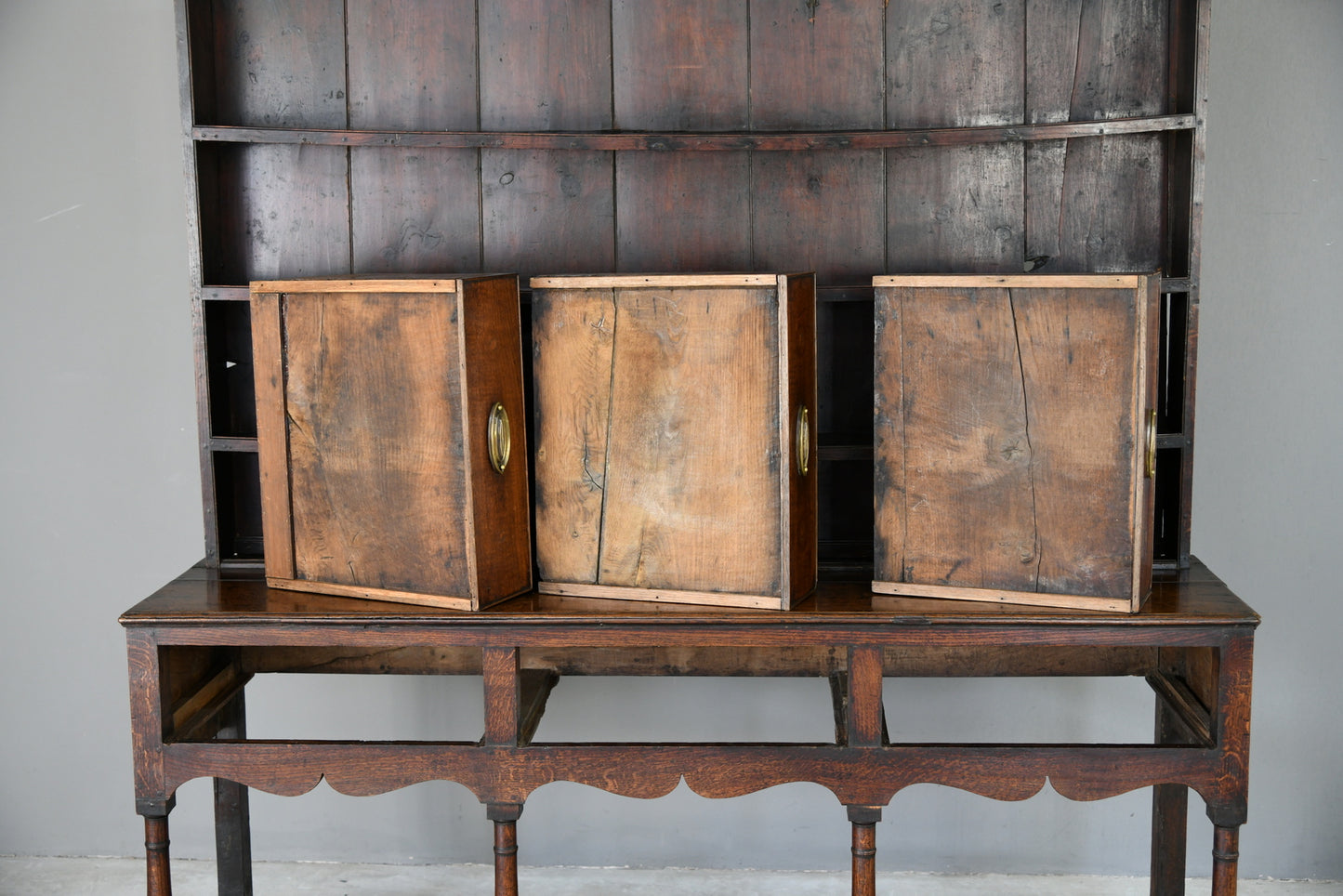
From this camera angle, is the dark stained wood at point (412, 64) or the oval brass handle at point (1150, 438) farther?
the dark stained wood at point (412, 64)

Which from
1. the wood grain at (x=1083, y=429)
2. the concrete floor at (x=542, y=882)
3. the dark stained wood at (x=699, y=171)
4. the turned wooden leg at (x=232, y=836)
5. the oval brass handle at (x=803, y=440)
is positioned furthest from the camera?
the concrete floor at (x=542, y=882)

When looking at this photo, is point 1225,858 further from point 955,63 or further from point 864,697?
point 955,63

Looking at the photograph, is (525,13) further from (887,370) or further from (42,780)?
(42,780)

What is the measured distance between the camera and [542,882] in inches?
120

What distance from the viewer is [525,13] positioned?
2.57 metres

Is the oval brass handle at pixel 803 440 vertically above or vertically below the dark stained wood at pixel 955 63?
below

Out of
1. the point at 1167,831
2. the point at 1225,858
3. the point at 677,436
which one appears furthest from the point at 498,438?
the point at 1167,831

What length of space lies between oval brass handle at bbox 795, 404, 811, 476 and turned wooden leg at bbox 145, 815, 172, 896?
1.35m

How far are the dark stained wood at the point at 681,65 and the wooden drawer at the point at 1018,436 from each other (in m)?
0.61

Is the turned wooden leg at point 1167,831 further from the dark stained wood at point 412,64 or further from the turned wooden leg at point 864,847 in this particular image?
the dark stained wood at point 412,64

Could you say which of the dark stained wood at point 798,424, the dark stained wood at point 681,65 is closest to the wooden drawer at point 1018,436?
the dark stained wood at point 798,424

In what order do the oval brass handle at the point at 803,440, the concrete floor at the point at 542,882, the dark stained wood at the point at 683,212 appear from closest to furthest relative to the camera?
the oval brass handle at the point at 803,440 < the dark stained wood at the point at 683,212 < the concrete floor at the point at 542,882

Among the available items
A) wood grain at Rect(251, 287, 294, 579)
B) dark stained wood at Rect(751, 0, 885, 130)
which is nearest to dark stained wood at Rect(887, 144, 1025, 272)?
dark stained wood at Rect(751, 0, 885, 130)

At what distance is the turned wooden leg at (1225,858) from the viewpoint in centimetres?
218
